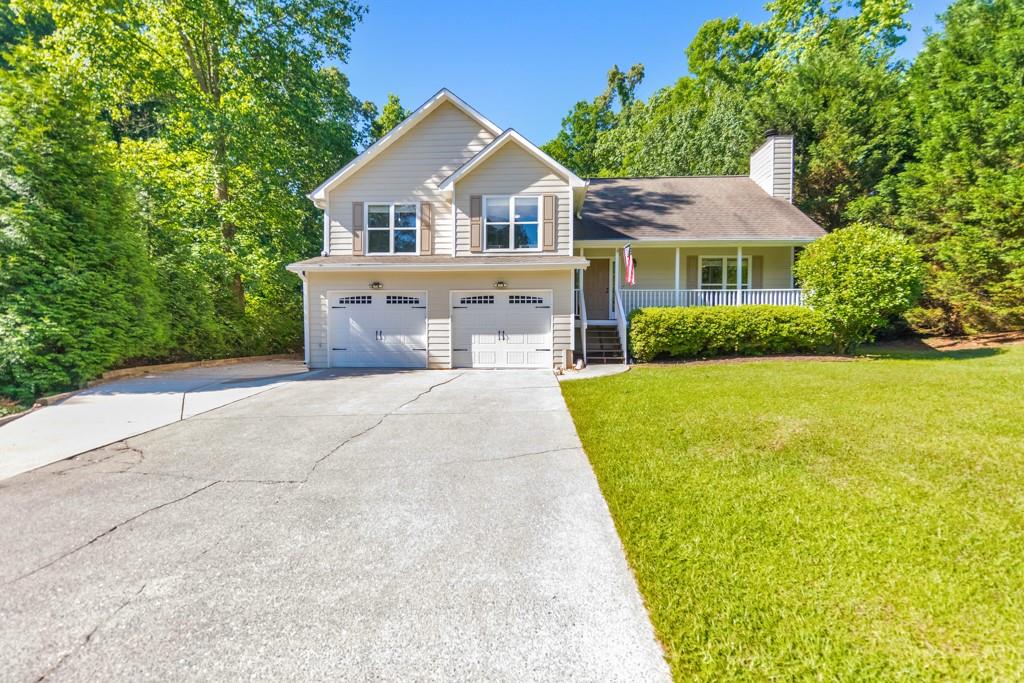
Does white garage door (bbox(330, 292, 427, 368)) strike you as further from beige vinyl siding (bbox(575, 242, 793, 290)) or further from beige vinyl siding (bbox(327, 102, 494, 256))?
beige vinyl siding (bbox(575, 242, 793, 290))

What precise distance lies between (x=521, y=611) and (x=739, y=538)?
160 cm

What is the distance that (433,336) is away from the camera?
1173 centimetres

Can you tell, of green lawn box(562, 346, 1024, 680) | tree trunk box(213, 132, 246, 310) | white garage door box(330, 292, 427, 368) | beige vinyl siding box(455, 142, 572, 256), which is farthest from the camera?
tree trunk box(213, 132, 246, 310)

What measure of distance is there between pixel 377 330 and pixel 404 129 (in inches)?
234

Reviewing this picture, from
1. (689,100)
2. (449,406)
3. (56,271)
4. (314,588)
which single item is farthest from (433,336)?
(689,100)

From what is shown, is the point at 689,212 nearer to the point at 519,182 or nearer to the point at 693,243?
the point at 693,243

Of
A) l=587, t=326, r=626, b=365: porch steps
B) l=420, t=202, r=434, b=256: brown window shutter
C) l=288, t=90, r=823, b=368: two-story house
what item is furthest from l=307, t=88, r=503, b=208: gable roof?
l=587, t=326, r=626, b=365: porch steps

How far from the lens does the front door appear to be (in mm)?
14156

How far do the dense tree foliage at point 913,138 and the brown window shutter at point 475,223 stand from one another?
14.1 meters

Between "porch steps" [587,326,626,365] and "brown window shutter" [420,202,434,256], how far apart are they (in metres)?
5.42

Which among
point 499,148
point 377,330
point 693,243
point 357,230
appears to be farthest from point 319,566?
point 693,243

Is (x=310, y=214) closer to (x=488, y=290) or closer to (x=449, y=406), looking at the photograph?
(x=488, y=290)

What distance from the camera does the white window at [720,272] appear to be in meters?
14.4

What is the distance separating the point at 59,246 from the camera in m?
8.37
